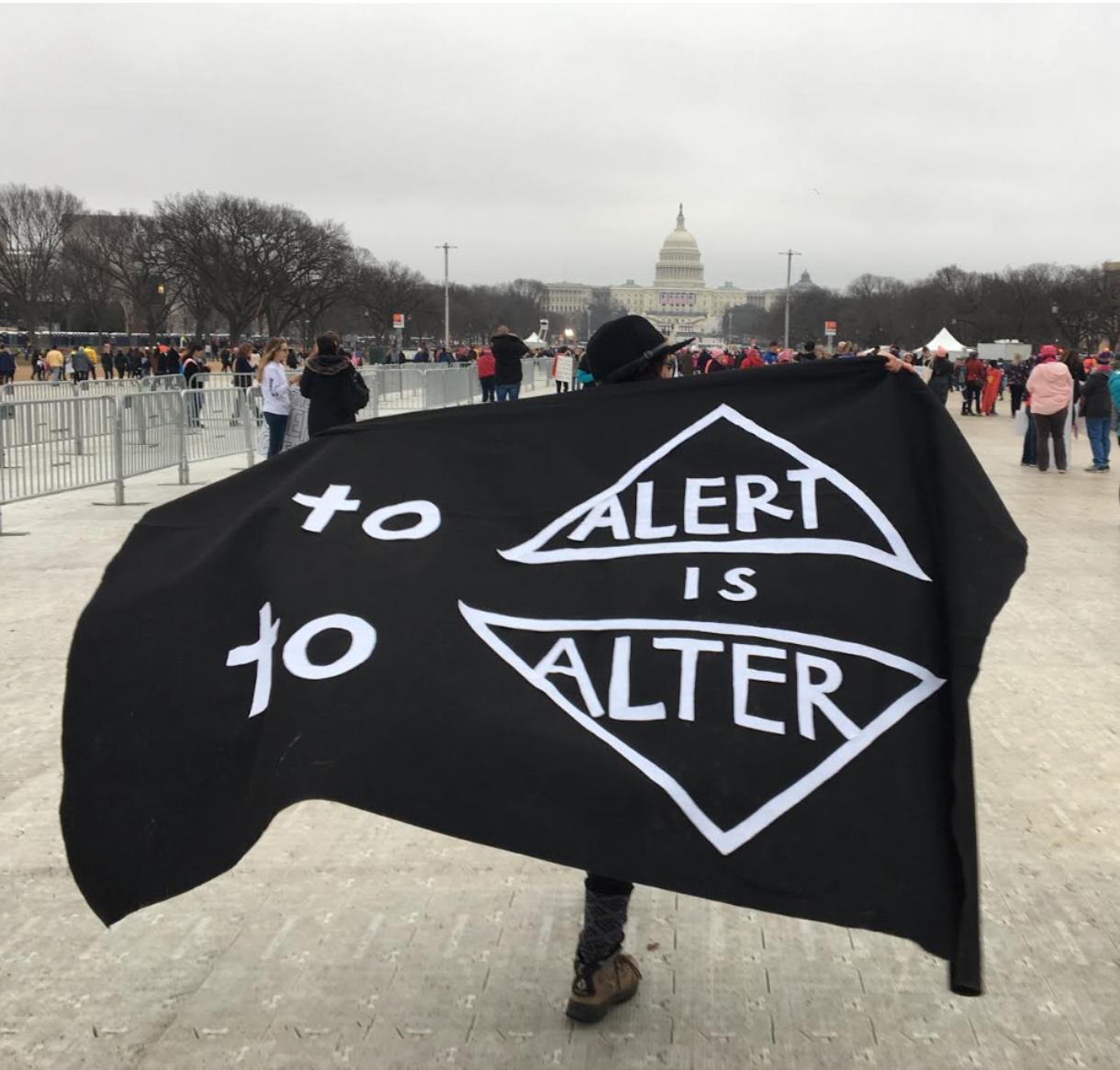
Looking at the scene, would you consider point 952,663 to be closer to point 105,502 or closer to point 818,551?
point 818,551

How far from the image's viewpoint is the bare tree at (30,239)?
74062 mm

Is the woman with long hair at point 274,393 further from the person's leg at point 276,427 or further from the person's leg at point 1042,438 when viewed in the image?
the person's leg at point 1042,438

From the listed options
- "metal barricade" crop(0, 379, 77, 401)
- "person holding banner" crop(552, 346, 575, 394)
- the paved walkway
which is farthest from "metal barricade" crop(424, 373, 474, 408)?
the paved walkway

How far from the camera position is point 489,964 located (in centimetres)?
354

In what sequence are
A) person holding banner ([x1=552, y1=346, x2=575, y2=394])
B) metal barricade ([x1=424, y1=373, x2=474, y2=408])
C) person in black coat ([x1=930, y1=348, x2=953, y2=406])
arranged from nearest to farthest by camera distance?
1. person in black coat ([x1=930, y1=348, x2=953, y2=406])
2. metal barricade ([x1=424, y1=373, x2=474, y2=408])
3. person holding banner ([x1=552, y1=346, x2=575, y2=394])

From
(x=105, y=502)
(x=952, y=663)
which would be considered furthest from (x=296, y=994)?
(x=105, y=502)

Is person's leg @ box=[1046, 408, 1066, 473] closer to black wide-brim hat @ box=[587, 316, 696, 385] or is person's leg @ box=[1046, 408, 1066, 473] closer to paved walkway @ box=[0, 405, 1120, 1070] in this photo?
paved walkway @ box=[0, 405, 1120, 1070]

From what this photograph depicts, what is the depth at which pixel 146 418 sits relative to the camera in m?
14.0

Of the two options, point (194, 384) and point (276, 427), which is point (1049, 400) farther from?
point (194, 384)

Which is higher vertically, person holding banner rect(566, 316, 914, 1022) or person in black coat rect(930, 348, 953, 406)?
person in black coat rect(930, 348, 953, 406)

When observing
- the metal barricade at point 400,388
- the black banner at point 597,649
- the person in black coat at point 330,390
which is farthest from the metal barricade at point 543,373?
the black banner at point 597,649

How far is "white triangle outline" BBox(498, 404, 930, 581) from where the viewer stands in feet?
9.41

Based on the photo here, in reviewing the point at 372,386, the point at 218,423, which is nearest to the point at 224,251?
the point at 372,386

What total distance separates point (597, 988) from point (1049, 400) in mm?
14969
